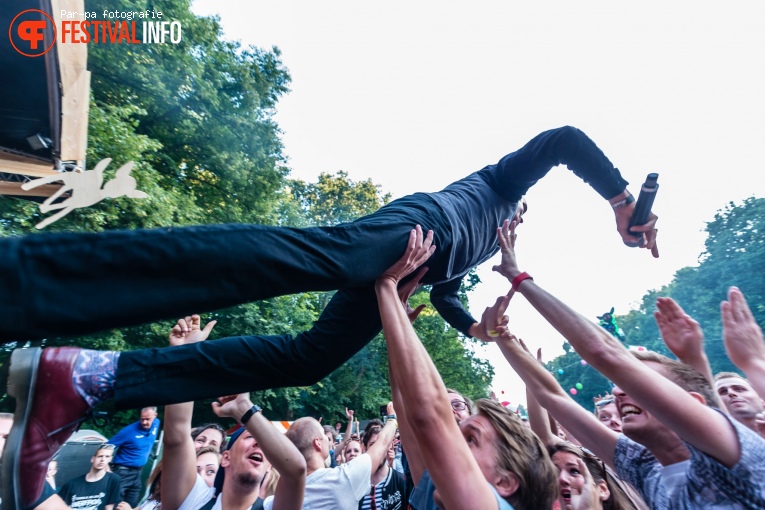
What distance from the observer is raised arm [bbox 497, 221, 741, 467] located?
1521mm

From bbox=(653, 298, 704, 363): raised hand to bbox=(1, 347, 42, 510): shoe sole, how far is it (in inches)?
113

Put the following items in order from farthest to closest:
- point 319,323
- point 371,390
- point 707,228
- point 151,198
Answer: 1. point 707,228
2. point 371,390
3. point 151,198
4. point 319,323

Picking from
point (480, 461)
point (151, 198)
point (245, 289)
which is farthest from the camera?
point (151, 198)

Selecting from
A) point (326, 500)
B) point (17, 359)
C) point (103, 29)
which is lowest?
point (326, 500)

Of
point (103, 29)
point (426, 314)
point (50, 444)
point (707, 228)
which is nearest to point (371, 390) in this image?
point (426, 314)

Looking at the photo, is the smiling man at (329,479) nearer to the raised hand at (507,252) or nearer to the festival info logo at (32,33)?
the raised hand at (507,252)

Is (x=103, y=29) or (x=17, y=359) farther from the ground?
(x=103, y=29)


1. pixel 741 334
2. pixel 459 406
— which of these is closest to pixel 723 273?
pixel 459 406

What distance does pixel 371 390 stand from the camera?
21500 millimetres

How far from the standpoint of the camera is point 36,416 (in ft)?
5.29

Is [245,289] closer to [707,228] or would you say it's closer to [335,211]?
[335,211]

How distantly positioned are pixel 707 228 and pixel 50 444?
132 feet

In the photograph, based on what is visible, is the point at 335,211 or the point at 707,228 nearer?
the point at 335,211

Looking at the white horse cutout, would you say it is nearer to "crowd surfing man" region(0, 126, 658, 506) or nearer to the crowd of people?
the crowd of people
